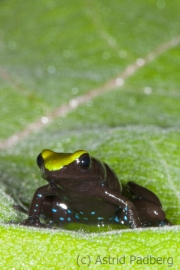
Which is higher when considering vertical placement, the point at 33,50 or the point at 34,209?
the point at 34,209

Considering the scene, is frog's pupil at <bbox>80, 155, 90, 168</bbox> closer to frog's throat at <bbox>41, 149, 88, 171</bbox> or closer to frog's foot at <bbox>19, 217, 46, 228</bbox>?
frog's throat at <bbox>41, 149, 88, 171</bbox>

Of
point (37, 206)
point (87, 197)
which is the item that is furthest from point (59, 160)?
point (87, 197)

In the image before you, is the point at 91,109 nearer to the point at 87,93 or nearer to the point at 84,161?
the point at 87,93

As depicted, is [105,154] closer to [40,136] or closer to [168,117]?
[40,136]

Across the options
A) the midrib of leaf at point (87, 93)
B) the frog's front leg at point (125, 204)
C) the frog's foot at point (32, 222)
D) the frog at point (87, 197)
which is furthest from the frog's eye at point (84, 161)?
the midrib of leaf at point (87, 93)

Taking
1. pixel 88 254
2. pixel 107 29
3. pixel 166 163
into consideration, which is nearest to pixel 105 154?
pixel 166 163

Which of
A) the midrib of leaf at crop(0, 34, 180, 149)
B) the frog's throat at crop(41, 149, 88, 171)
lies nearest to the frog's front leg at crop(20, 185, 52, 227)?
the frog's throat at crop(41, 149, 88, 171)
